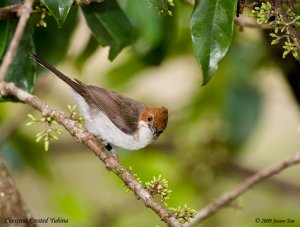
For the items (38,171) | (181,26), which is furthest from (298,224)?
(38,171)

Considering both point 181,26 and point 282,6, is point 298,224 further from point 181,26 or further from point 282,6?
point 282,6

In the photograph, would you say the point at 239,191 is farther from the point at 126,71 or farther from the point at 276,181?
the point at 276,181

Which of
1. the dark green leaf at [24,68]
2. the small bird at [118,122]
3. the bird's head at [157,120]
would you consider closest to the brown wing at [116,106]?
the small bird at [118,122]

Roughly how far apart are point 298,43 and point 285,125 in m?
6.00

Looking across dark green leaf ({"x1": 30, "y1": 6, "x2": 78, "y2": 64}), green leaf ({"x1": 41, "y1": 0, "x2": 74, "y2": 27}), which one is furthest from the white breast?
green leaf ({"x1": 41, "y1": 0, "x2": 74, "y2": 27})

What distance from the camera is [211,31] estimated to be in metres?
2.92

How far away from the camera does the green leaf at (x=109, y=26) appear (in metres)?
3.68

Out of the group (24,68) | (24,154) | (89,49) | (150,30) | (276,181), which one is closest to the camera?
(24,68)

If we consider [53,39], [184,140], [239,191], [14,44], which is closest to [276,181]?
[184,140]

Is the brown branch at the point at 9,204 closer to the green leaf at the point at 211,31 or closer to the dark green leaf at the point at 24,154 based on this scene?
the green leaf at the point at 211,31

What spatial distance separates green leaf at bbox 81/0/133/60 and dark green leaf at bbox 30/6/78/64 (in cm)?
28

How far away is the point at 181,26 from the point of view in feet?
17.4

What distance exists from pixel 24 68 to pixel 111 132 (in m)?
0.76

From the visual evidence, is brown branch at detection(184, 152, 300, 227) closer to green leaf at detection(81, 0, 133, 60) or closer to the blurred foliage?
green leaf at detection(81, 0, 133, 60)
